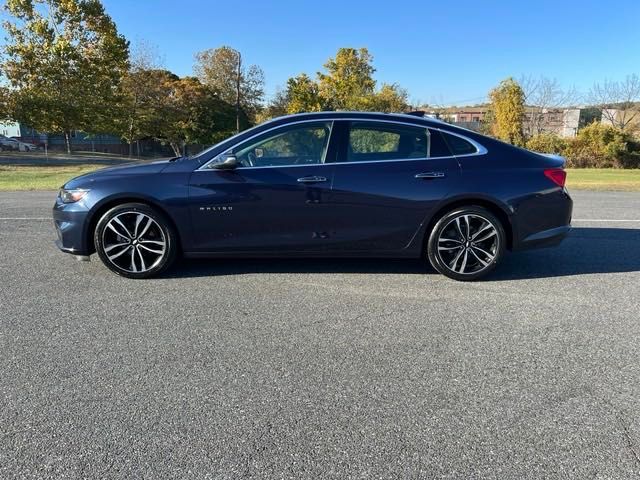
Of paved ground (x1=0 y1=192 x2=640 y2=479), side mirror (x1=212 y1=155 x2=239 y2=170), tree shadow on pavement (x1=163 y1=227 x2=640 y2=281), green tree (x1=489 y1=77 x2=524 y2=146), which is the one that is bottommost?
paved ground (x1=0 y1=192 x2=640 y2=479)

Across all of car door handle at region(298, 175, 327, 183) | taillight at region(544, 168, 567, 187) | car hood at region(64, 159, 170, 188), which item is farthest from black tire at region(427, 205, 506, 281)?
car hood at region(64, 159, 170, 188)

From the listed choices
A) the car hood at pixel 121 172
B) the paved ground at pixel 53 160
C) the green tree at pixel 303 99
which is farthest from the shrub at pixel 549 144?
the car hood at pixel 121 172

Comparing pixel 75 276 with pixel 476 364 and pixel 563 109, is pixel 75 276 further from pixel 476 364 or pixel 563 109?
pixel 563 109

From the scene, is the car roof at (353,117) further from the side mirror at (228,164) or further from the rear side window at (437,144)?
the side mirror at (228,164)

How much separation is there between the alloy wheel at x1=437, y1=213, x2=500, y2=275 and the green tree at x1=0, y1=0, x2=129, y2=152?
29.5 m

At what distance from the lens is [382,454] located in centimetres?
224

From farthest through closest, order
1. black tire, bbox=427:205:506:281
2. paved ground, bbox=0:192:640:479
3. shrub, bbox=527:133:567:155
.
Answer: shrub, bbox=527:133:567:155 → black tire, bbox=427:205:506:281 → paved ground, bbox=0:192:640:479

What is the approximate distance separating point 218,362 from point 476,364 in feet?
5.54

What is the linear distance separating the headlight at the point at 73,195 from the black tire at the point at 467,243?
344 cm

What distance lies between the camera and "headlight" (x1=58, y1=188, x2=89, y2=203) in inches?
181

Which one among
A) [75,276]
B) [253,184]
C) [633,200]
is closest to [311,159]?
[253,184]

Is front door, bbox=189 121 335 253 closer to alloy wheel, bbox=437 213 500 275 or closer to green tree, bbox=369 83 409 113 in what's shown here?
alloy wheel, bbox=437 213 500 275

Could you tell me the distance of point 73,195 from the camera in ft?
15.2

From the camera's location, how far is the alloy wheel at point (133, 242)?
15.1 feet
